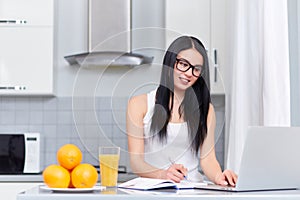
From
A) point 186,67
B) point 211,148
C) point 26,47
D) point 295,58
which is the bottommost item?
point 211,148

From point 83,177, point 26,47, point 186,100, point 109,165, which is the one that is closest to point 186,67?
point 186,100

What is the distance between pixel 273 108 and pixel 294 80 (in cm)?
36

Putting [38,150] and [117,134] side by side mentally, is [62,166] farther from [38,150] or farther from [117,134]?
[38,150]

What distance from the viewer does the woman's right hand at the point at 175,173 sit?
1.90 meters

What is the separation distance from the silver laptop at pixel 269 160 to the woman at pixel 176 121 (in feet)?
0.62

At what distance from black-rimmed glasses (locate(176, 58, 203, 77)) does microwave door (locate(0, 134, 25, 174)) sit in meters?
2.09

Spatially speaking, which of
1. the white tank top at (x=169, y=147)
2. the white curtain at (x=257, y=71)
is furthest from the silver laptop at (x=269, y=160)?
the white curtain at (x=257, y=71)

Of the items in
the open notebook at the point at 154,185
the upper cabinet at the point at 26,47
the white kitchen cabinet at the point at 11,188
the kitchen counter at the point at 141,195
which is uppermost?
the upper cabinet at the point at 26,47

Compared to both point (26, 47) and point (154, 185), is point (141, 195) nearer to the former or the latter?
point (154, 185)

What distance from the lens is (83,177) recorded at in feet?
5.47

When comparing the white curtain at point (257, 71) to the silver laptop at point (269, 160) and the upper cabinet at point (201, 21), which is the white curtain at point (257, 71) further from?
the silver laptop at point (269, 160)

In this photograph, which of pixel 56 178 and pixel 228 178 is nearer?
pixel 56 178

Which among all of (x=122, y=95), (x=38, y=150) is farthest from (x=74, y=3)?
(x=122, y=95)

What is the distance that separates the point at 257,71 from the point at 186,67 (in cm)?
122
